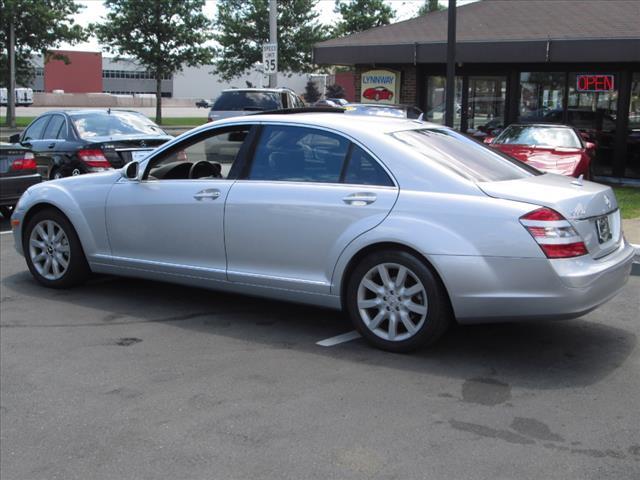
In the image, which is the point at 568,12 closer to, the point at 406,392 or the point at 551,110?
the point at 551,110

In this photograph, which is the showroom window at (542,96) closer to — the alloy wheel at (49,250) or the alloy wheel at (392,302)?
the alloy wheel at (49,250)

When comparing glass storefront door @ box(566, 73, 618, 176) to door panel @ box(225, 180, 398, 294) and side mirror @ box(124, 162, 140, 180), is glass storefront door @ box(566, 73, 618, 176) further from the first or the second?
door panel @ box(225, 180, 398, 294)

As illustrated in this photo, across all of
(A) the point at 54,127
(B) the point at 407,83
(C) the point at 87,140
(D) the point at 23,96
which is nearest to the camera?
(C) the point at 87,140

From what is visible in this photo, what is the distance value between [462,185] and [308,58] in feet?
123

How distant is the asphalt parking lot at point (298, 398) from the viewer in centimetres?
357

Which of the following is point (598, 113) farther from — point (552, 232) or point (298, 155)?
point (552, 232)

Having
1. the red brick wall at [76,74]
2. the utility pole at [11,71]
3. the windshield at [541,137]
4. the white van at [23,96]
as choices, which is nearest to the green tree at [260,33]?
the utility pole at [11,71]

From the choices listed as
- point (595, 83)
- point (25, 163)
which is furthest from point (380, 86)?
point (25, 163)

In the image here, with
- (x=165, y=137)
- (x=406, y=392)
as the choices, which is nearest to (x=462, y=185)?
(x=406, y=392)

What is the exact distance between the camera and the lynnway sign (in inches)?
742

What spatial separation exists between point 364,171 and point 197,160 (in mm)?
1840

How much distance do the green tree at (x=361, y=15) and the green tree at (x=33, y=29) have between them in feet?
48.7

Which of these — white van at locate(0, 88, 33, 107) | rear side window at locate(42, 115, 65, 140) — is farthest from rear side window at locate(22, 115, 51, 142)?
white van at locate(0, 88, 33, 107)

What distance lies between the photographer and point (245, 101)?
19.1 meters
